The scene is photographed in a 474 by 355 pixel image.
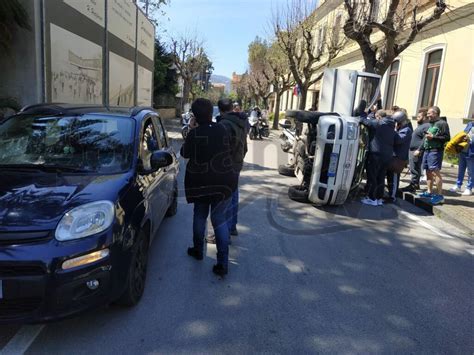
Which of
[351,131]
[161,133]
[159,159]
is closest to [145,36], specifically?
[351,131]

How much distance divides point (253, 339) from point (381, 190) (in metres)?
5.45

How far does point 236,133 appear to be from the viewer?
4.65m

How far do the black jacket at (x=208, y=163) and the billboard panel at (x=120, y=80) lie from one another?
35.8ft

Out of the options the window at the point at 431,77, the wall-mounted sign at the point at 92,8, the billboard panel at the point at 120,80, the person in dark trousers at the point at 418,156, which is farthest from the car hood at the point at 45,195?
the window at the point at 431,77

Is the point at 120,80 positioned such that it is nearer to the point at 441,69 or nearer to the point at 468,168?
the point at 441,69

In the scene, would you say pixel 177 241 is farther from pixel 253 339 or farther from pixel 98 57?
pixel 98 57

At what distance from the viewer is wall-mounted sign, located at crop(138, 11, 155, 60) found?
63.1 feet

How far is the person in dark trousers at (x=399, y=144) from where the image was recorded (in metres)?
7.46

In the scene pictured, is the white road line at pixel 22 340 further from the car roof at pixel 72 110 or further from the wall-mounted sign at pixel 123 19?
the wall-mounted sign at pixel 123 19

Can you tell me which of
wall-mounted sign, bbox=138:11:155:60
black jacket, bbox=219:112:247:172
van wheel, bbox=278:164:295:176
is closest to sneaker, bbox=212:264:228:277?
black jacket, bbox=219:112:247:172

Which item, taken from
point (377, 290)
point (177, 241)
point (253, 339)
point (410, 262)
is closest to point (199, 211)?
point (177, 241)

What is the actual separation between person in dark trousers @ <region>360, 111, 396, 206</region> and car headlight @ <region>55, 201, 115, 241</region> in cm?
554

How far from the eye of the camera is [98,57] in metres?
13.0

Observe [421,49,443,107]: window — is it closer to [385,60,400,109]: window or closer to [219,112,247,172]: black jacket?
[385,60,400,109]: window
